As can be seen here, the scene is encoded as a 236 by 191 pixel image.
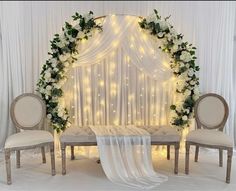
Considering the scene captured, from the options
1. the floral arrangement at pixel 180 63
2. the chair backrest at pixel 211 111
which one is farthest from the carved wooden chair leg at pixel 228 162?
the floral arrangement at pixel 180 63

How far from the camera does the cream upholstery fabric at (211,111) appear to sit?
394 centimetres

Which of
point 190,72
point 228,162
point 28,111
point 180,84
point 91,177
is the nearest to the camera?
point 228,162

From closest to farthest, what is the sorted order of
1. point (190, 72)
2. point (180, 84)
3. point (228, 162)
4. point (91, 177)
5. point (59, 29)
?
point (228, 162)
point (91, 177)
point (190, 72)
point (180, 84)
point (59, 29)

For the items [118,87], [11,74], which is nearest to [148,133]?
[118,87]

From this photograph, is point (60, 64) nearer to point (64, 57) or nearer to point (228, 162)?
point (64, 57)

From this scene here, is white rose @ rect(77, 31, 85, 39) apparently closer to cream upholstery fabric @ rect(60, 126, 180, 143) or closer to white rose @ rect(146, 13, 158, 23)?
white rose @ rect(146, 13, 158, 23)

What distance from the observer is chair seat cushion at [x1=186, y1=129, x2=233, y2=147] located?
3461mm

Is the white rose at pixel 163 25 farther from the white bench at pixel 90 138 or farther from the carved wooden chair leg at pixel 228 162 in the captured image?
the carved wooden chair leg at pixel 228 162

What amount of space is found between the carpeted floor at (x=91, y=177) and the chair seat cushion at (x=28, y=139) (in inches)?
16.6

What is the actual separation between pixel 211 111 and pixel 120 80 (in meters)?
1.29

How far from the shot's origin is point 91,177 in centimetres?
359

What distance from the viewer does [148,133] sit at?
366cm

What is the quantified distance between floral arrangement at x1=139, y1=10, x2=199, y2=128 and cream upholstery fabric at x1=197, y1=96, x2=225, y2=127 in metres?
0.14

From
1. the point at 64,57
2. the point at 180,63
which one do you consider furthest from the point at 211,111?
the point at 64,57
